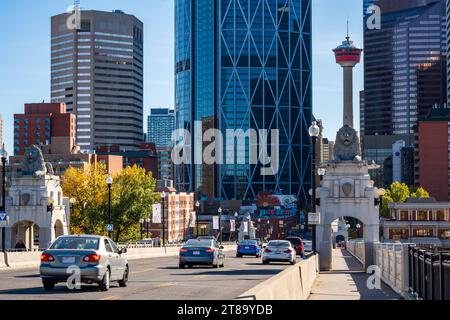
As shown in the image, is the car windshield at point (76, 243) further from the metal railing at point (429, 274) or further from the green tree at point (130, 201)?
the green tree at point (130, 201)

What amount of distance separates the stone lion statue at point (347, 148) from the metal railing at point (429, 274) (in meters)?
43.5

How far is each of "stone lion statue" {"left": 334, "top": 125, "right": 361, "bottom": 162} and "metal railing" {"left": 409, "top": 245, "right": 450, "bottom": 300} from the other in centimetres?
4351

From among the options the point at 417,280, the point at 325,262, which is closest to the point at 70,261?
the point at 417,280

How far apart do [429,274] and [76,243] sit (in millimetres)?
9851

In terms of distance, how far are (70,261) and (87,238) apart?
1183mm

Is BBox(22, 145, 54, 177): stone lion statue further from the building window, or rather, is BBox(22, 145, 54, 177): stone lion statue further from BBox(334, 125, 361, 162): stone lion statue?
the building window

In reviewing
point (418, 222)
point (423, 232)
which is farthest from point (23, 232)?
point (418, 222)

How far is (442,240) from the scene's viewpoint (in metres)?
145

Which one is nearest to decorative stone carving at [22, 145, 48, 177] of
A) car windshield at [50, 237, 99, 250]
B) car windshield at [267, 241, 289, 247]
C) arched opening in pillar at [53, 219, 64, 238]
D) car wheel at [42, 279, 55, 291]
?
arched opening in pillar at [53, 219, 64, 238]

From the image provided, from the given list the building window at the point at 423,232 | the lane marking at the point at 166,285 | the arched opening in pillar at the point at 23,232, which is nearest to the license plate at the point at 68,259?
the lane marking at the point at 166,285

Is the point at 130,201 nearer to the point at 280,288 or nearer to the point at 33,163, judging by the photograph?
the point at 33,163

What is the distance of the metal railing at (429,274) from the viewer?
780 inches

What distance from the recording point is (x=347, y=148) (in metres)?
72.3
